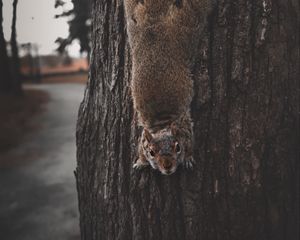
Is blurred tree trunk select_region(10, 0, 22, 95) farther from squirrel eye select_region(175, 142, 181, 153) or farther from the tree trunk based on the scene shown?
squirrel eye select_region(175, 142, 181, 153)

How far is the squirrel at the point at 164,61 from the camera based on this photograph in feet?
5.57

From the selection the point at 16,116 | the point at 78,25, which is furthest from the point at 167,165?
the point at 16,116

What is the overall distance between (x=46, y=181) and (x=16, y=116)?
1.94 feet

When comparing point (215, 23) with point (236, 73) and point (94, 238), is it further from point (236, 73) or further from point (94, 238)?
point (94, 238)

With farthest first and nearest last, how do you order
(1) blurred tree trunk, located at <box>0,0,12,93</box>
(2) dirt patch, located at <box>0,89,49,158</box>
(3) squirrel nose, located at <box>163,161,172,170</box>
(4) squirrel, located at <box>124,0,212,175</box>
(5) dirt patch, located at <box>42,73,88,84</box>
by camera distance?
(5) dirt patch, located at <box>42,73,88,84</box>
(2) dirt patch, located at <box>0,89,49,158</box>
(1) blurred tree trunk, located at <box>0,0,12,93</box>
(4) squirrel, located at <box>124,0,212,175</box>
(3) squirrel nose, located at <box>163,161,172,170</box>

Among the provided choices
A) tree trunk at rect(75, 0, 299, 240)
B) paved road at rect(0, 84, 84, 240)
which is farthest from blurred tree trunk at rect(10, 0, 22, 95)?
tree trunk at rect(75, 0, 299, 240)

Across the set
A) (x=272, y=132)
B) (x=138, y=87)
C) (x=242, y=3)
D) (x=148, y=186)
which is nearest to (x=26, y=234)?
(x=148, y=186)

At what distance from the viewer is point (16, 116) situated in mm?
3193

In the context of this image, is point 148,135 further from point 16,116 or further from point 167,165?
point 16,116

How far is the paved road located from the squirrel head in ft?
5.07

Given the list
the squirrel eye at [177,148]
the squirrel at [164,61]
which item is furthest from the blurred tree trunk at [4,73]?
the squirrel eye at [177,148]

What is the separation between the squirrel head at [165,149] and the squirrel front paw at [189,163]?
0.16 feet

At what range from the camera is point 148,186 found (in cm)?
177

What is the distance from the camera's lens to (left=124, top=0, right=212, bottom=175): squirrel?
1.70 metres
